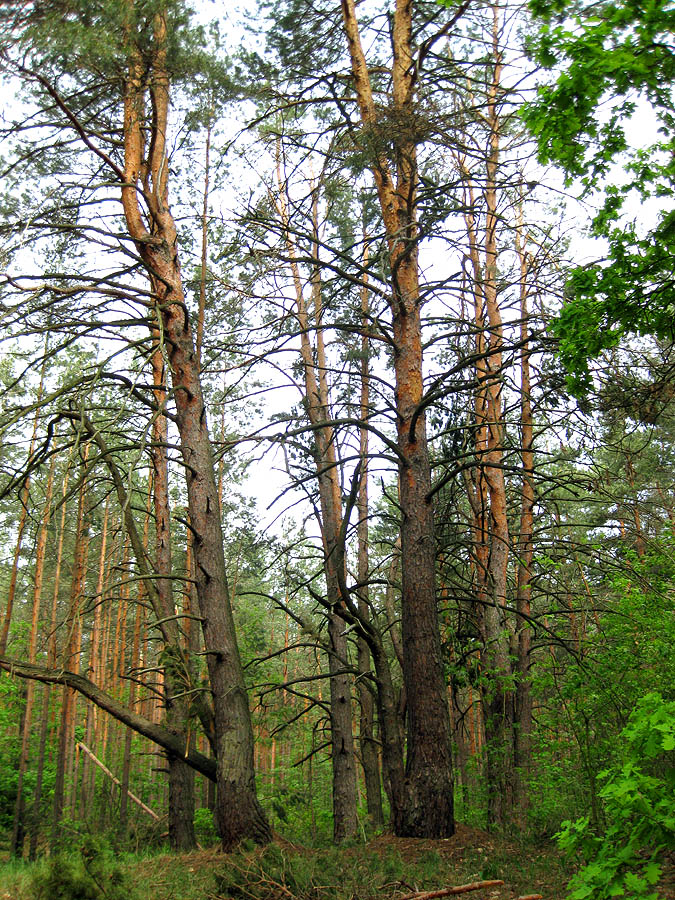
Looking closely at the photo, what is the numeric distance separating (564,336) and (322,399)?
721 cm

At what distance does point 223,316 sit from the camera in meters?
10.5

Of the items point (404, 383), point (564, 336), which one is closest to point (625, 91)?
point (564, 336)

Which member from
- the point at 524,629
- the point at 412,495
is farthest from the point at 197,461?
the point at 524,629

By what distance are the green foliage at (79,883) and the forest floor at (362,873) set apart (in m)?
0.02

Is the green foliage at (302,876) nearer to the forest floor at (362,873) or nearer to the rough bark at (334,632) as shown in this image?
the forest floor at (362,873)

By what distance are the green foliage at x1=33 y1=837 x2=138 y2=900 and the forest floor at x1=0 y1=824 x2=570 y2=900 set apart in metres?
0.02

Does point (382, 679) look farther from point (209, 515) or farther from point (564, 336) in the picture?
point (564, 336)

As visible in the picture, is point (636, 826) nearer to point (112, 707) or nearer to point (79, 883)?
point (79, 883)

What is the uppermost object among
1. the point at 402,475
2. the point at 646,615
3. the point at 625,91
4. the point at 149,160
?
the point at 149,160

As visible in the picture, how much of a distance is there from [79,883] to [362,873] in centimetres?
212

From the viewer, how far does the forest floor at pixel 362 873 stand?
4.94m

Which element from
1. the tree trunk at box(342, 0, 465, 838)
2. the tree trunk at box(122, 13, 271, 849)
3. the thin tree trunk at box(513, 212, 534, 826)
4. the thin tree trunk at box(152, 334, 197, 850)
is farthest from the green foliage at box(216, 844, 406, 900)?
the thin tree trunk at box(152, 334, 197, 850)

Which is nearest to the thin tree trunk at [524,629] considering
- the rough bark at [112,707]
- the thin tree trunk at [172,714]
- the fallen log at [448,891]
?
the fallen log at [448,891]

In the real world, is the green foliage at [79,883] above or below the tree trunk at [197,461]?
below
